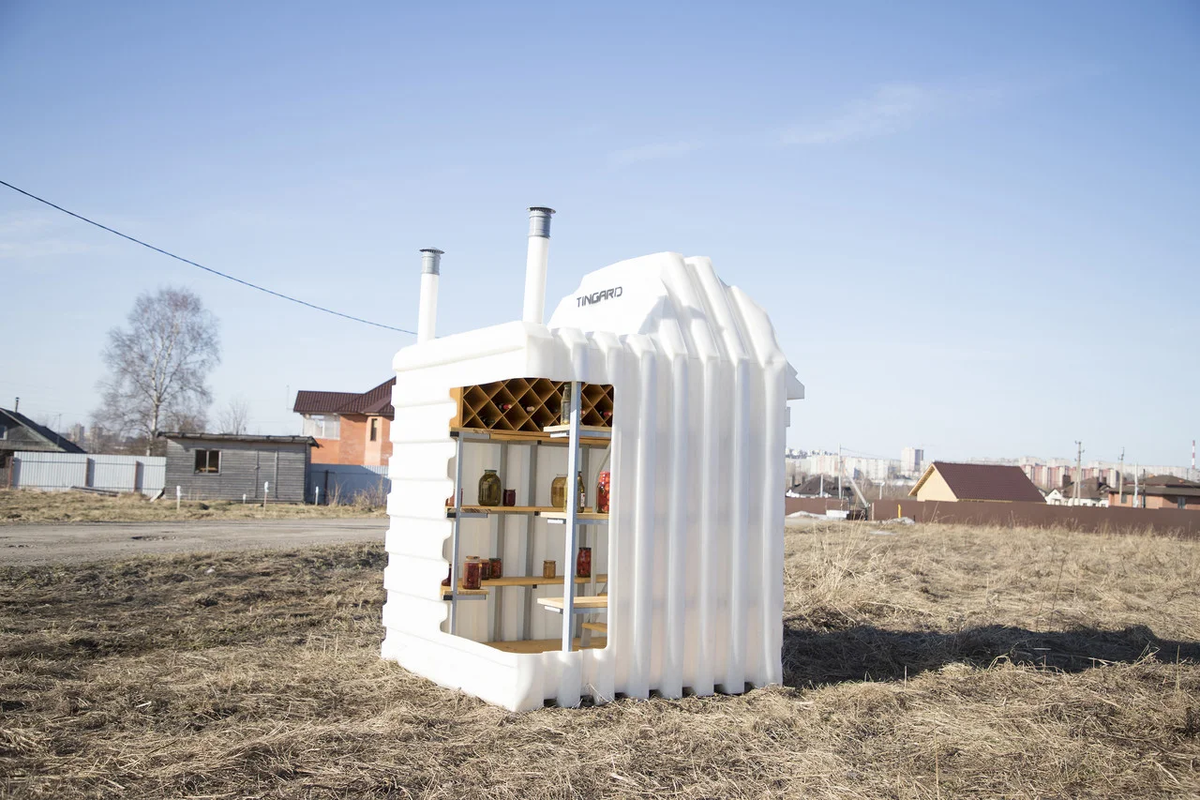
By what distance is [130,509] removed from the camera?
961 inches

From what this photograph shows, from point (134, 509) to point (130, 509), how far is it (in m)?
0.09

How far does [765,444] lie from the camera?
21.5 feet

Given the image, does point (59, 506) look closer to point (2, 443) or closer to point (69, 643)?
point (69, 643)

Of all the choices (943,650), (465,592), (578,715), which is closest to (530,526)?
(465,592)

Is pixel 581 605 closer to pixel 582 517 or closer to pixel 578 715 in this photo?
pixel 582 517

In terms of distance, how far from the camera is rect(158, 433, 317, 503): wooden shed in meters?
30.0

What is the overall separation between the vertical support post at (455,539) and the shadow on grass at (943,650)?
7.64 feet

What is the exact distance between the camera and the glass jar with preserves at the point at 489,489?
24.0 feet

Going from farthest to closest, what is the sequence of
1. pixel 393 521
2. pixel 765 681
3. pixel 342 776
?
pixel 393 521
pixel 765 681
pixel 342 776

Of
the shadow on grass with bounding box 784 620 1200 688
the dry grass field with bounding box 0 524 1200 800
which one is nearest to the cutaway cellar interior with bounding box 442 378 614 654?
the dry grass field with bounding box 0 524 1200 800

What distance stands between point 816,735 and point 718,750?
25.7 inches

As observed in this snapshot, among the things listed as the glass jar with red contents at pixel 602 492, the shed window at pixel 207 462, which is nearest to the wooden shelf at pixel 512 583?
the glass jar with red contents at pixel 602 492

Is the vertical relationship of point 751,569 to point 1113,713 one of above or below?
above

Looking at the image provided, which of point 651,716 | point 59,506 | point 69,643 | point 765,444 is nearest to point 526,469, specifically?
point 765,444
